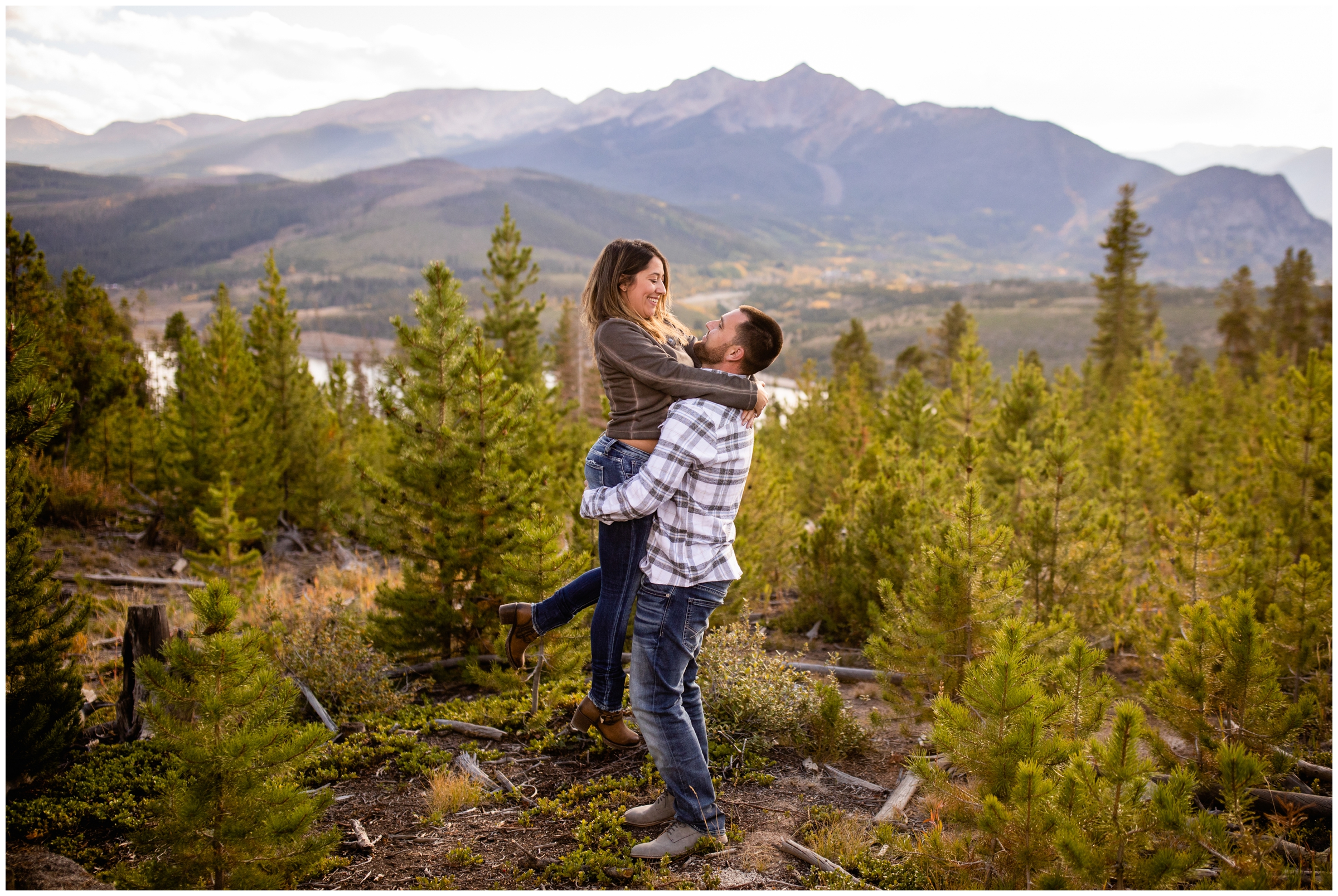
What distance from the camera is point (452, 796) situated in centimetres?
424

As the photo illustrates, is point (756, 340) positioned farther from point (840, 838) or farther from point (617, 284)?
point (840, 838)

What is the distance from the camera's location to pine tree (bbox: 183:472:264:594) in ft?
36.6

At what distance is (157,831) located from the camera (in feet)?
9.89

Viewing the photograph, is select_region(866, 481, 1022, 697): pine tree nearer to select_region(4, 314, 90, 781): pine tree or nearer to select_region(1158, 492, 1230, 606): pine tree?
select_region(1158, 492, 1230, 606): pine tree

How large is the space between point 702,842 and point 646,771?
804 millimetres

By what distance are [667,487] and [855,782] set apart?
265 centimetres

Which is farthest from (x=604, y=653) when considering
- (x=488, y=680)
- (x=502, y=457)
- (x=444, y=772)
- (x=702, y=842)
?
(x=502, y=457)

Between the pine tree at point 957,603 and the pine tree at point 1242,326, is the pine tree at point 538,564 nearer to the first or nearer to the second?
the pine tree at point 957,603

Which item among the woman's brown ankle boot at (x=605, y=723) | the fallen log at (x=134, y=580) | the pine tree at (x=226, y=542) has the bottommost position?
the fallen log at (x=134, y=580)

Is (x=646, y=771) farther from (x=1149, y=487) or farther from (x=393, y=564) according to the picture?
(x=1149, y=487)

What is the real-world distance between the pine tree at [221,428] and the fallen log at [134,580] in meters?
1.75

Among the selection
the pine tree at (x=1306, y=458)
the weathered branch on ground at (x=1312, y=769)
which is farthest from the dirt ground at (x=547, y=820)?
the pine tree at (x=1306, y=458)

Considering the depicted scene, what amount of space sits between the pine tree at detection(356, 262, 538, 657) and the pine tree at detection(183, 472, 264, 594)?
538 cm

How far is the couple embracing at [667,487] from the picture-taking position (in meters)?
3.29
